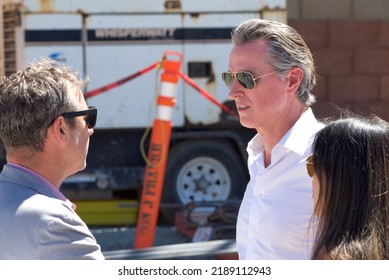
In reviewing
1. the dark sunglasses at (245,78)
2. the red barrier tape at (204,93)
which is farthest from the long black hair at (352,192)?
the red barrier tape at (204,93)

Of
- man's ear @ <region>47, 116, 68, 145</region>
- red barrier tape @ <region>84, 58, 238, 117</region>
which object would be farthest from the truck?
man's ear @ <region>47, 116, 68, 145</region>

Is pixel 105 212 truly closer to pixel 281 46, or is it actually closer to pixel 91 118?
pixel 281 46

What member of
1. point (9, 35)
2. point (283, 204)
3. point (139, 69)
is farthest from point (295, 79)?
point (9, 35)

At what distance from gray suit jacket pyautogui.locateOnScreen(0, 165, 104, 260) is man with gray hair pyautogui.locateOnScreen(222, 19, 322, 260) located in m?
0.74

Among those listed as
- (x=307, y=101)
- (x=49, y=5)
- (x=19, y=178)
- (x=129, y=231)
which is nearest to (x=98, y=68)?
(x=49, y=5)

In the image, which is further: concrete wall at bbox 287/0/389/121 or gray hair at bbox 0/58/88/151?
concrete wall at bbox 287/0/389/121

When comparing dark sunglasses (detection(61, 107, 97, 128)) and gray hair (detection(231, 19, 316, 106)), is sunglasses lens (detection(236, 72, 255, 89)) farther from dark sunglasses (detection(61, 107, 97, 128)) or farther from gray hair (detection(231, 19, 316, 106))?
dark sunglasses (detection(61, 107, 97, 128))

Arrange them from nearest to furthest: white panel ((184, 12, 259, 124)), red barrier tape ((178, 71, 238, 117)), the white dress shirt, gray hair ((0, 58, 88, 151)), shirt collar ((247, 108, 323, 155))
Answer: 1. gray hair ((0, 58, 88, 151))
2. the white dress shirt
3. shirt collar ((247, 108, 323, 155))
4. red barrier tape ((178, 71, 238, 117))
5. white panel ((184, 12, 259, 124))

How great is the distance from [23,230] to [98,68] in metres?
6.11

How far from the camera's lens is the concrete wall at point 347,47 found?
9148 millimetres

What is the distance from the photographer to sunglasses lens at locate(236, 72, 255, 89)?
2834 millimetres

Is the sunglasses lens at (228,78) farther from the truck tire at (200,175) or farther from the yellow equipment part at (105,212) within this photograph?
the yellow equipment part at (105,212)

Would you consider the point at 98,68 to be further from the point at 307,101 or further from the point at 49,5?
the point at 307,101

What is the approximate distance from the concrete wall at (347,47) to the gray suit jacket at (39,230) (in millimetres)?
7119
